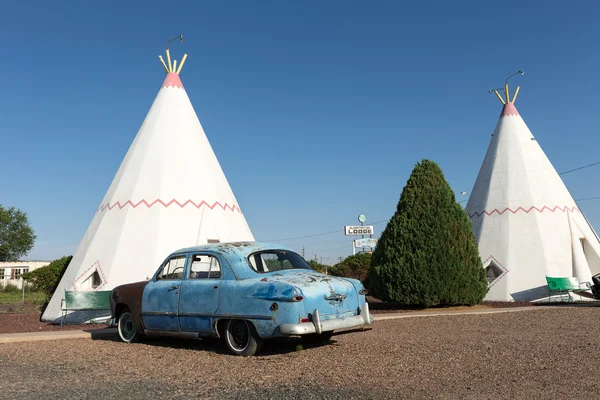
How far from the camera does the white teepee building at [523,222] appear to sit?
55.5ft

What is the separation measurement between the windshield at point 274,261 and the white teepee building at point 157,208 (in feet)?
21.4

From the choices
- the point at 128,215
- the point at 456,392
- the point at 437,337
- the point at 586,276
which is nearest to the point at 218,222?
the point at 128,215

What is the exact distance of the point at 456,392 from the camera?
433 centimetres

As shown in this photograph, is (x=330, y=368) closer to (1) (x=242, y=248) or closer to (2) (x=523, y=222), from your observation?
(1) (x=242, y=248)

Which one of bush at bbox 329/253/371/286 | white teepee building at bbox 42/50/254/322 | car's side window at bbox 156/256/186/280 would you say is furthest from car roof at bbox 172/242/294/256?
bush at bbox 329/253/371/286

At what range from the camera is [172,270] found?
7465mm

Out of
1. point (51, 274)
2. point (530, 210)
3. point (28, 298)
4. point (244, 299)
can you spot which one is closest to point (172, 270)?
point (244, 299)

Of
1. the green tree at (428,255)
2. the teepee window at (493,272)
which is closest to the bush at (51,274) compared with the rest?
the green tree at (428,255)

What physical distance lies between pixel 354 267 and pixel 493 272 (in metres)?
8.31

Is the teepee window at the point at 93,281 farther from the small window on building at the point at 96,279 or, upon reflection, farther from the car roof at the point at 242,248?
the car roof at the point at 242,248

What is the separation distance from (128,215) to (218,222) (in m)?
2.30

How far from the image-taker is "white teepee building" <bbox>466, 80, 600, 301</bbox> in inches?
666

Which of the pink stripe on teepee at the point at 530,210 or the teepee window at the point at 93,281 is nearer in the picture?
the teepee window at the point at 93,281

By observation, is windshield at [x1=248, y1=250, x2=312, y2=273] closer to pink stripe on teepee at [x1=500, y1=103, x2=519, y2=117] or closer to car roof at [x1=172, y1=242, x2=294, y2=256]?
car roof at [x1=172, y1=242, x2=294, y2=256]
